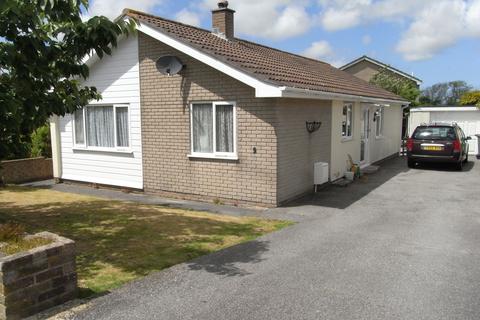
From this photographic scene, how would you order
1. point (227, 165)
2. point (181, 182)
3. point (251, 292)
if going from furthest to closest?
1. point (181, 182)
2. point (227, 165)
3. point (251, 292)

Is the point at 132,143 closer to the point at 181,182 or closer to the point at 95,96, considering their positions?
the point at 181,182

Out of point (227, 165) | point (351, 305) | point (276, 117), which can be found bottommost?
point (351, 305)

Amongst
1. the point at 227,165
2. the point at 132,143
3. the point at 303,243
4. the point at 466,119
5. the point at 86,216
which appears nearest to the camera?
the point at 303,243

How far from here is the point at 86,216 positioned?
912 cm

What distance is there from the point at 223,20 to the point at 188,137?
4.57m

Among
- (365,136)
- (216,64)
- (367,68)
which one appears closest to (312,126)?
(216,64)

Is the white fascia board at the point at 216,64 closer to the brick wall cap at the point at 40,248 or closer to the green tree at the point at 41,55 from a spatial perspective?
the green tree at the point at 41,55

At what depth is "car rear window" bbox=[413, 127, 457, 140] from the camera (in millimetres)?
15555

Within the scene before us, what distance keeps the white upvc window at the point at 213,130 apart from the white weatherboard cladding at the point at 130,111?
1906mm

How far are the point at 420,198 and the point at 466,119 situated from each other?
13921mm

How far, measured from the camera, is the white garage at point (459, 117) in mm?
22042

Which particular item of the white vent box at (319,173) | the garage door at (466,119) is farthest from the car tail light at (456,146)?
the garage door at (466,119)

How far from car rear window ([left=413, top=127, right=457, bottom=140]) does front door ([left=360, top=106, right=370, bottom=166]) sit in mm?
1785

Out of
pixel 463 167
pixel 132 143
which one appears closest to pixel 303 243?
pixel 132 143
